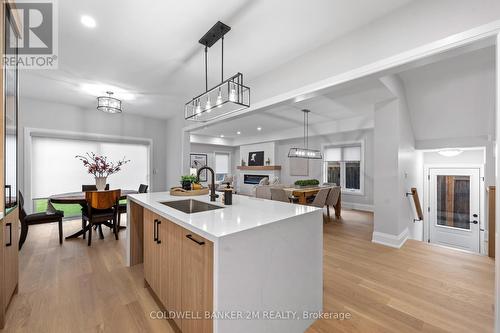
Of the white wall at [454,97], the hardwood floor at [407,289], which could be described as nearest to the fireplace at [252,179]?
the hardwood floor at [407,289]

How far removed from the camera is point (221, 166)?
10.2 m

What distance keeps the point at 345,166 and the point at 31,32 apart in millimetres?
7261

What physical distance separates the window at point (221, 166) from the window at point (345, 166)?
15.9 ft

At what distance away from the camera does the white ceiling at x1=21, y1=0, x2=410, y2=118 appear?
1.81m

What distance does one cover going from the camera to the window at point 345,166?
6602 mm

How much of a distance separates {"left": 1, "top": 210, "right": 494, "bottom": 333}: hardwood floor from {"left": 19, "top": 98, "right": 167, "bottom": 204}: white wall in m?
2.57

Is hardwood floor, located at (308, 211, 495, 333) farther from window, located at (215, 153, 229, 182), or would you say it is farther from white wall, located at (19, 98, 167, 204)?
window, located at (215, 153, 229, 182)

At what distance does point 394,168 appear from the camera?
334cm

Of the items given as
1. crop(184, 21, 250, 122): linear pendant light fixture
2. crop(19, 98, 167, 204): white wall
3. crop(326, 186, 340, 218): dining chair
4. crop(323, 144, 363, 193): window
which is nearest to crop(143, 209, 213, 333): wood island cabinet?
crop(184, 21, 250, 122): linear pendant light fixture

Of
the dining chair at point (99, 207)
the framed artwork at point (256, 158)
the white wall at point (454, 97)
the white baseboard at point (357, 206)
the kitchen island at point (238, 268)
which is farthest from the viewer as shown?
the framed artwork at point (256, 158)

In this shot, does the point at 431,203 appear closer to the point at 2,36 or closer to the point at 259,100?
the point at 259,100

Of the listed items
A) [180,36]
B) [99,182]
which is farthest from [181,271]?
[99,182]

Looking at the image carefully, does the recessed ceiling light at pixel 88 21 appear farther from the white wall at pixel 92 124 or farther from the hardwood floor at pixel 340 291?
the white wall at pixel 92 124

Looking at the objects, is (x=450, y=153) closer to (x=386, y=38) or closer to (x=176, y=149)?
(x=386, y=38)
